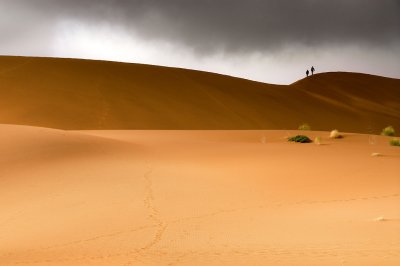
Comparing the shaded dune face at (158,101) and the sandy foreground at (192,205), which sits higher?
the shaded dune face at (158,101)

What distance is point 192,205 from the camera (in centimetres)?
907

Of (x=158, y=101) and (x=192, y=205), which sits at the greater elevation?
(x=158, y=101)

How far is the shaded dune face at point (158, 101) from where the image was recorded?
3619cm

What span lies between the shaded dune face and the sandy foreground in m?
19.7

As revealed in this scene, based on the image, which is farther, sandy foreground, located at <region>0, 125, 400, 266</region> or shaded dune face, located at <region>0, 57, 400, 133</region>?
shaded dune face, located at <region>0, 57, 400, 133</region>

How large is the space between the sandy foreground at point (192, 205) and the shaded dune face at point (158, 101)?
19742 mm

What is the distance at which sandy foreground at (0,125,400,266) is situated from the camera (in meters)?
6.01

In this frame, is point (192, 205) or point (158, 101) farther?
point (158, 101)

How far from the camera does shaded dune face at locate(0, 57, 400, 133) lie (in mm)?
36188

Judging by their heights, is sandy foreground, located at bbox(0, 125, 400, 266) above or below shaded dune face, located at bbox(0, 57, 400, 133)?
below

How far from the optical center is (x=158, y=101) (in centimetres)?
4284

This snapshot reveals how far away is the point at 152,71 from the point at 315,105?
17.7 meters

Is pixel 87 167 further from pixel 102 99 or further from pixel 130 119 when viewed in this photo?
pixel 102 99

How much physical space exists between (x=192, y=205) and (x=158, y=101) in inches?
1346
